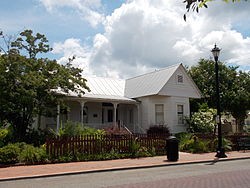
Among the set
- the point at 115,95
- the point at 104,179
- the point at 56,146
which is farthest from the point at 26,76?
the point at 115,95

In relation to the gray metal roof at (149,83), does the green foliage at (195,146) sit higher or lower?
lower

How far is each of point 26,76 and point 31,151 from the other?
5305 mm

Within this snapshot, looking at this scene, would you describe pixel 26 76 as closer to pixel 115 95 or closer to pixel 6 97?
pixel 6 97

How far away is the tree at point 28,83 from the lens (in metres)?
19.6

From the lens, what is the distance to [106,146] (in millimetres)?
18500

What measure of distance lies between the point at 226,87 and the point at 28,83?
24.9 meters

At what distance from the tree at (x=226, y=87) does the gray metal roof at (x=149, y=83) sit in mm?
6805

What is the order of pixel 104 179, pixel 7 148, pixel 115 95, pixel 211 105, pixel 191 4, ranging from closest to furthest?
1. pixel 191 4
2. pixel 104 179
3. pixel 7 148
4. pixel 115 95
5. pixel 211 105

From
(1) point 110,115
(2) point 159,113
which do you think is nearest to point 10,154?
(2) point 159,113

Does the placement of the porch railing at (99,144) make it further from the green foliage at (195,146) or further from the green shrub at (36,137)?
the green shrub at (36,137)

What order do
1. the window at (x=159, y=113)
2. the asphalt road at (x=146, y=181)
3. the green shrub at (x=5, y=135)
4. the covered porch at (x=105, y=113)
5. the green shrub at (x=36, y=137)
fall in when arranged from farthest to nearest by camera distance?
the window at (x=159, y=113)
the covered porch at (x=105, y=113)
the green shrub at (x=36, y=137)
the green shrub at (x=5, y=135)
the asphalt road at (x=146, y=181)

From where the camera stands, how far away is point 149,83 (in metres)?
31.8

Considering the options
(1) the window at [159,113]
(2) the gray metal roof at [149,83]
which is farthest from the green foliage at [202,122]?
(2) the gray metal roof at [149,83]

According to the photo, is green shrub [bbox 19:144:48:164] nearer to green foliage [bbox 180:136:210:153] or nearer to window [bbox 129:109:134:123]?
green foliage [bbox 180:136:210:153]
